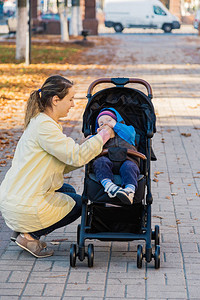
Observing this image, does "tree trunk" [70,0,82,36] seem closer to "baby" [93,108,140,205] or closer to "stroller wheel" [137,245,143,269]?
"baby" [93,108,140,205]

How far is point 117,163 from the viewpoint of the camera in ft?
15.8

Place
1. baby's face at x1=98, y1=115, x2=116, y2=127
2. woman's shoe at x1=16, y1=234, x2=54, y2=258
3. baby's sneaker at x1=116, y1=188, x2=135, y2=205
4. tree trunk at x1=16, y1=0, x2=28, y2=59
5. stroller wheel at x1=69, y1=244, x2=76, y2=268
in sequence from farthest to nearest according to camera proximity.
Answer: tree trunk at x1=16, y1=0, x2=28, y2=59 → baby's face at x1=98, y1=115, x2=116, y2=127 → woman's shoe at x1=16, y1=234, x2=54, y2=258 → stroller wheel at x1=69, y1=244, x2=76, y2=268 → baby's sneaker at x1=116, y1=188, x2=135, y2=205

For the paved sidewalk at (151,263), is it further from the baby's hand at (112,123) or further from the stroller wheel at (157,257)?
the baby's hand at (112,123)

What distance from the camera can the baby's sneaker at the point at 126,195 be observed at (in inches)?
176

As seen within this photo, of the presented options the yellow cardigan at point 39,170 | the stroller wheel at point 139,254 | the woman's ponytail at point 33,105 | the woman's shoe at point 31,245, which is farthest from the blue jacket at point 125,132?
the woman's shoe at point 31,245

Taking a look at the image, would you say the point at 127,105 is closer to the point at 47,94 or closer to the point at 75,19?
the point at 47,94

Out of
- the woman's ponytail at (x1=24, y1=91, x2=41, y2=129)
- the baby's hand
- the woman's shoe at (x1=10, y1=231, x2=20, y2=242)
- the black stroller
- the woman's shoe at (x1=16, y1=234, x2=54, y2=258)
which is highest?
the woman's ponytail at (x1=24, y1=91, x2=41, y2=129)

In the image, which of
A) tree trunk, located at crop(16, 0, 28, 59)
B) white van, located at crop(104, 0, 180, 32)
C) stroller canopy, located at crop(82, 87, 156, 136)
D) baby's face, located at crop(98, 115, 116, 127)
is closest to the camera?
baby's face, located at crop(98, 115, 116, 127)

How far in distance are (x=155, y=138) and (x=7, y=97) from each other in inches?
202

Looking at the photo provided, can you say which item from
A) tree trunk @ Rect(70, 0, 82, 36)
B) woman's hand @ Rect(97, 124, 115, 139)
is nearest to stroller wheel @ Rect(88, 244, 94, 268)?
woman's hand @ Rect(97, 124, 115, 139)

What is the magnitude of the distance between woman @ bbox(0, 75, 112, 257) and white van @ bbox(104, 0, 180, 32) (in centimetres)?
4167

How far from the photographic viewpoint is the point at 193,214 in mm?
6074

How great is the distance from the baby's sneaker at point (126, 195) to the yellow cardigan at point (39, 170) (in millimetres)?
371

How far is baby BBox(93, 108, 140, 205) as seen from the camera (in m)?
4.52
